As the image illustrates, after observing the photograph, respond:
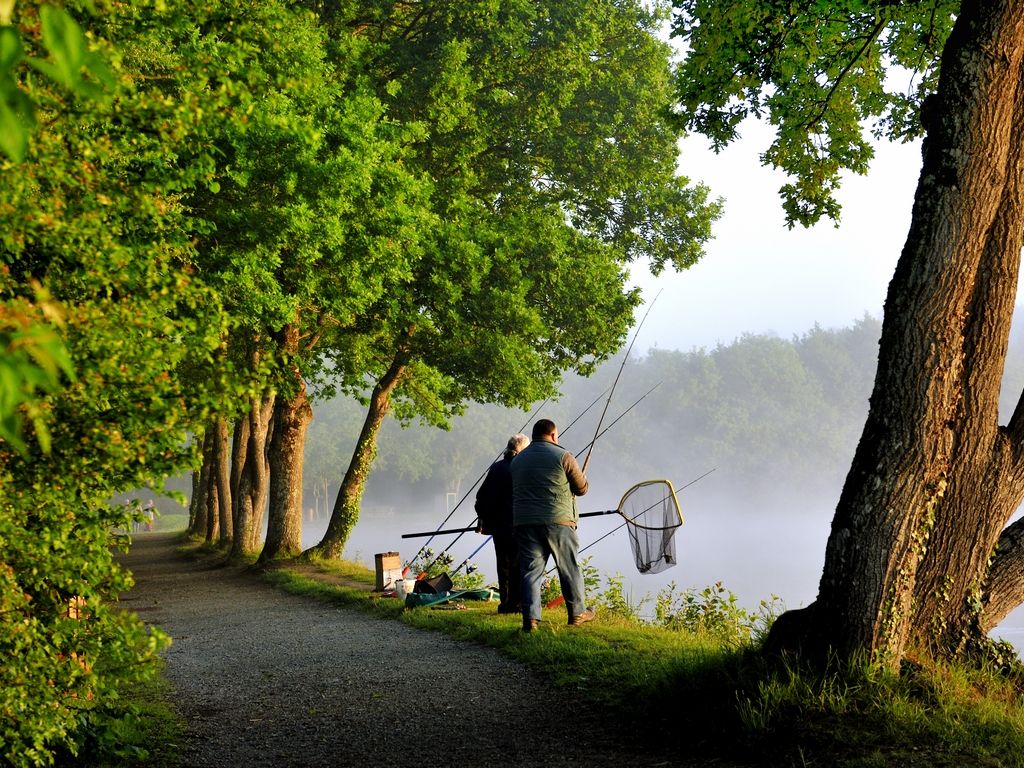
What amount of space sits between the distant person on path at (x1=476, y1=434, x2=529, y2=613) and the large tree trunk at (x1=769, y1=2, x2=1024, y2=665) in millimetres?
5904

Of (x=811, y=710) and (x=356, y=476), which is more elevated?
(x=356, y=476)

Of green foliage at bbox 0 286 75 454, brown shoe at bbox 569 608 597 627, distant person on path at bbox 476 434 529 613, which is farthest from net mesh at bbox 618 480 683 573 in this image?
green foliage at bbox 0 286 75 454

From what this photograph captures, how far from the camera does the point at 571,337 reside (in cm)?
2225

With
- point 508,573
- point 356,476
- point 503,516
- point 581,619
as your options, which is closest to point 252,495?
point 356,476

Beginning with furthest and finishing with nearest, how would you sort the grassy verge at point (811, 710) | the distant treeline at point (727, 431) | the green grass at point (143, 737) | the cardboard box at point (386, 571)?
the distant treeline at point (727, 431) → the cardboard box at point (386, 571) → the green grass at point (143, 737) → the grassy verge at point (811, 710)

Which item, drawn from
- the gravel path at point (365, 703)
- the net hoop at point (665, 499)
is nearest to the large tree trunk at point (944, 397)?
the gravel path at point (365, 703)

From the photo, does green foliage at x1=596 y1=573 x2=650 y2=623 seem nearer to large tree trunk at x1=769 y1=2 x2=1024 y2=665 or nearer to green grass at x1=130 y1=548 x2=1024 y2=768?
green grass at x1=130 y1=548 x2=1024 y2=768

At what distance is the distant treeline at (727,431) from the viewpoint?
13775 cm

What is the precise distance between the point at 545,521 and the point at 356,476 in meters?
12.3

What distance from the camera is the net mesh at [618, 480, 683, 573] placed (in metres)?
10.6

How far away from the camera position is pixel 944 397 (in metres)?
6.44

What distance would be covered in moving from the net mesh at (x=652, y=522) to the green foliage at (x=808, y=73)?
12.3ft

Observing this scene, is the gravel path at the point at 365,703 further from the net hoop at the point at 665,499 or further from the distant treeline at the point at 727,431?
the distant treeline at the point at 727,431

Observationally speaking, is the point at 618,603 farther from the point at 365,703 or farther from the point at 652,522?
the point at 365,703
